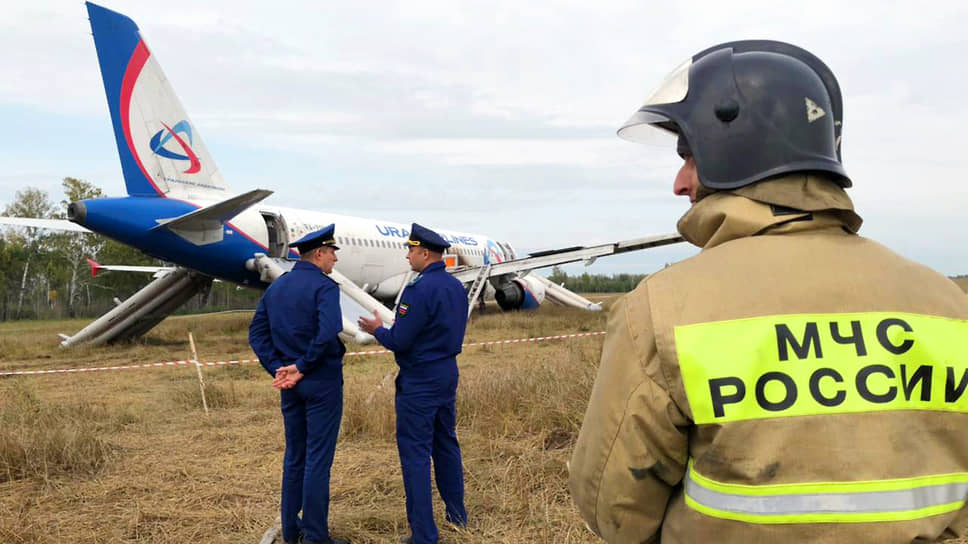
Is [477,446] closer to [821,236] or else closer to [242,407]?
[242,407]

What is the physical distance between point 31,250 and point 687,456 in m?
47.0

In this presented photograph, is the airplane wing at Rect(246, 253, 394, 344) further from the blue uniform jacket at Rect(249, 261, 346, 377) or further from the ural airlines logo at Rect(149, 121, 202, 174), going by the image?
the blue uniform jacket at Rect(249, 261, 346, 377)

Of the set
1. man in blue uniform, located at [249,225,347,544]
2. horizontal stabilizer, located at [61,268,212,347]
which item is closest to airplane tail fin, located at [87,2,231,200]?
horizontal stabilizer, located at [61,268,212,347]

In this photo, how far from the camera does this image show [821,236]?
57.4 inches

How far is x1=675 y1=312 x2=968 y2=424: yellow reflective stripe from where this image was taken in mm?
1300

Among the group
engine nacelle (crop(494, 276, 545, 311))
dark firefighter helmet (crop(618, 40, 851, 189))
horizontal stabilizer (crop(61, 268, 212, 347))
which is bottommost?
engine nacelle (crop(494, 276, 545, 311))

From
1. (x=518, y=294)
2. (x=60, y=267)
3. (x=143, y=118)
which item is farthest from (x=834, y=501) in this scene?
(x=60, y=267)

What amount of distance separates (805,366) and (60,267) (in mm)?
45714

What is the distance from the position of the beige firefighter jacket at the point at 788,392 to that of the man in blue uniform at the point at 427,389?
2789 millimetres

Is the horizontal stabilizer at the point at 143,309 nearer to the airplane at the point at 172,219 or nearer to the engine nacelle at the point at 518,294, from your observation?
the airplane at the point at 172,219

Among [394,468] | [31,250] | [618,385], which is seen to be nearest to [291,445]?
[394,468]

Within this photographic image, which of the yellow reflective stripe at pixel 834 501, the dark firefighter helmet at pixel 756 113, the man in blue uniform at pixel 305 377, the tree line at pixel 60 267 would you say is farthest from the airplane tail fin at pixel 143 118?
the tree line at pixel 60 267

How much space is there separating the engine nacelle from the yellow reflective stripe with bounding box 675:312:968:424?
71.0 feet

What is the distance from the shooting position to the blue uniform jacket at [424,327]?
426 cm
